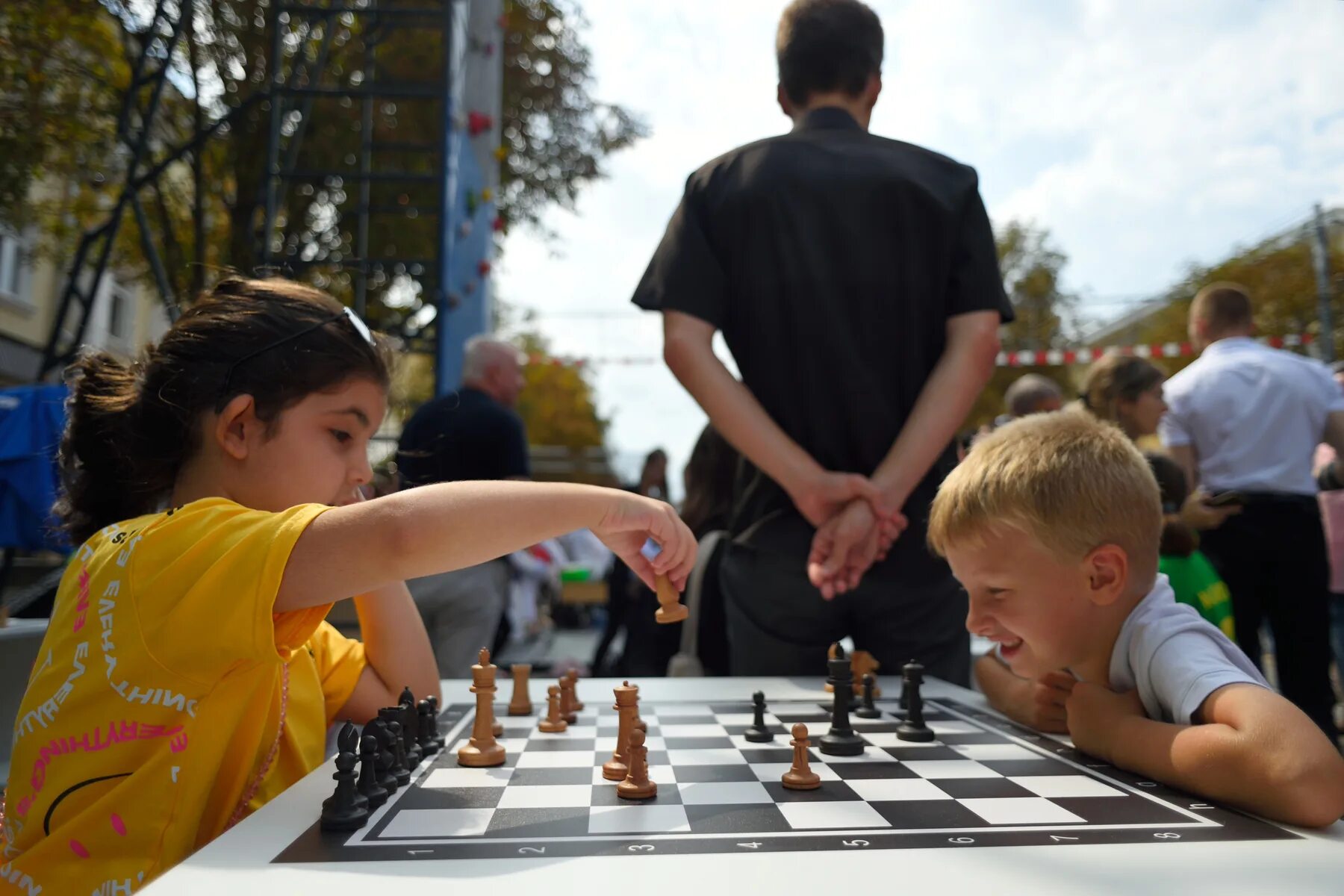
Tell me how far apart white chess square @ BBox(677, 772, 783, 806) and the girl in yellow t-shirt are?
0.35 m

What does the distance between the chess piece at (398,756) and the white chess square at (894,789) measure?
1.74 ft

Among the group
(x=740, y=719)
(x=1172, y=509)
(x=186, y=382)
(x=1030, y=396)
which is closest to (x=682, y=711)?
(x=740, y=719)

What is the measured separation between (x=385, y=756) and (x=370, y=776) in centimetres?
6

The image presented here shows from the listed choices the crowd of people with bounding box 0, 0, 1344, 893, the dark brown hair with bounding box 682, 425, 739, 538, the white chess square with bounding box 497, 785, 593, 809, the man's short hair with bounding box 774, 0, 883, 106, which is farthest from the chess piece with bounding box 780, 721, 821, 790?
the dark brown hair with bounding box 682, 425, 739, 538

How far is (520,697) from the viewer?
65.9 inches

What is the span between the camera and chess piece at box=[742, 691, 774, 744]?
4.50ft

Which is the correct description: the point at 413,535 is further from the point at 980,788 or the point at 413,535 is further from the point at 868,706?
the point at 868,706

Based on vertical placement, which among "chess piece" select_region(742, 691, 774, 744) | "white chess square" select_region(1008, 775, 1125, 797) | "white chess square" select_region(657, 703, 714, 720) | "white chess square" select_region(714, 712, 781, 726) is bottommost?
"white chess square" select_region(657, 703, 714, 720)

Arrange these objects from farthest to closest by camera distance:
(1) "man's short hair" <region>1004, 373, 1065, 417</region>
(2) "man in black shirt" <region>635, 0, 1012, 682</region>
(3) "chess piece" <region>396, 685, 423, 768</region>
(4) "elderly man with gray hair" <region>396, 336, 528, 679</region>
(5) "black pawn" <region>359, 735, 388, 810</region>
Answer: (1) "man's short hair" <region>1004, 373, 1065, 417</region>, (4) "elderly man with gray hair" <region>396, 336, 528, 679</region>, (2) "man in black shirt" <region>635, 0, 1012, 682</region>, (3) "chess piece" <region>396, 685, 423, 768</region>, (5) "black pawn" <region>359, 735, 388, 810</region>

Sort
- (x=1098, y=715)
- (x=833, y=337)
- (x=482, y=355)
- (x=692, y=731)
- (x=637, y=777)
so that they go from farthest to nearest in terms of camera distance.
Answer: (x=482, y=355), (x=833, y=337), (x=692, y=731), (x=1098, y=715), (x=637, y=777)

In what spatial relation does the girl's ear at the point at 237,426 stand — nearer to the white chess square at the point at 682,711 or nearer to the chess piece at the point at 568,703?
the chess piece at the point at 568,703

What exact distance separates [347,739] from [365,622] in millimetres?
775

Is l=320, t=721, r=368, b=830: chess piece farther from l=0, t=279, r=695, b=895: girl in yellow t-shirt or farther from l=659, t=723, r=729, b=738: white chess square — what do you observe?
l=659, t=723, r=729, b=738: white chess square

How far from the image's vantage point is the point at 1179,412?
4.12 metres
